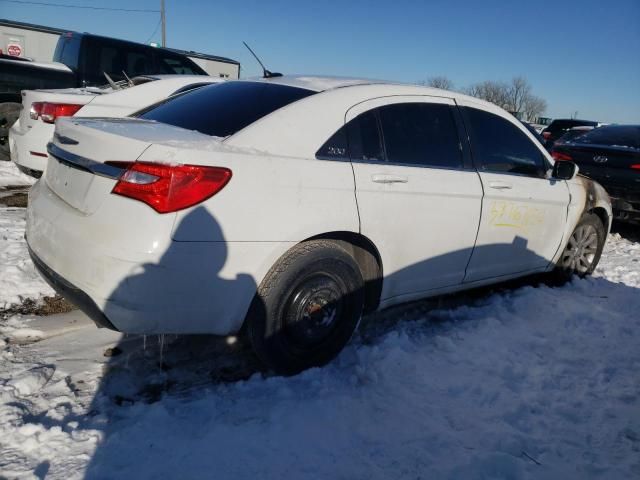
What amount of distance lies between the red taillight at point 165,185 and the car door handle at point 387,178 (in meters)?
0.98

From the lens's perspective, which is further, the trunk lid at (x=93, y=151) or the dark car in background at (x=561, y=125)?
the dark car in background at (x=561, y=125)

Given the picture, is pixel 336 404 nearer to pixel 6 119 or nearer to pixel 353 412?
pixel 353 412

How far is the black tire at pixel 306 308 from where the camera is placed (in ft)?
8.29

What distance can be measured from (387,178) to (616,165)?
508 centimetres

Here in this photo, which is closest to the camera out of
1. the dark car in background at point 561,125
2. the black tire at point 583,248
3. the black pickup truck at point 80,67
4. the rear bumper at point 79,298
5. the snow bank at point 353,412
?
the snow bank at point 353,412

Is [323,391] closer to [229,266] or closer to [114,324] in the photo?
[229,266]

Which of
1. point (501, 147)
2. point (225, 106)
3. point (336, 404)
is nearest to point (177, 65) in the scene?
point (225, 106)

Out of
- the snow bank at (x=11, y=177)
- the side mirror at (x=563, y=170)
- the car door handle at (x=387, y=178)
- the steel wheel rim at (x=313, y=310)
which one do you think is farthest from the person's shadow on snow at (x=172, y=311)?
the snow bank at (x=11, y=177)

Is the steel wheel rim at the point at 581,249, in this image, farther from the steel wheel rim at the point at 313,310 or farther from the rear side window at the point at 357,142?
the steel wheel rim at the point at 313,310

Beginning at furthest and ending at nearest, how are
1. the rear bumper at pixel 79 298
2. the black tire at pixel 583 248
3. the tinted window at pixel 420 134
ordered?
the black tire at pixel 583 248
the tinted window at pixel 420 134
the rear bumper at pixel 79 298

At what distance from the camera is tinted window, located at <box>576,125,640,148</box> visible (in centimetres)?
700

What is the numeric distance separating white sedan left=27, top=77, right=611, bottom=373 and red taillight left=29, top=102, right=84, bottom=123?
2432 millimetres

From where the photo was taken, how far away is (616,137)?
7.31m

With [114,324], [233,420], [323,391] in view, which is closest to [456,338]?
[323,391]
